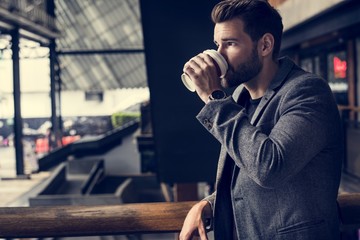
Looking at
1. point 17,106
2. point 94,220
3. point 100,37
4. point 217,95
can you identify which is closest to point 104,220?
point 94,220

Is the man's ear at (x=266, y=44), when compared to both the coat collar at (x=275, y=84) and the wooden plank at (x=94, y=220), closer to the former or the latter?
the coat collar at (x=275, y=84)

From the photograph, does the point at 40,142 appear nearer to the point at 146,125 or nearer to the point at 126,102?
the point at 146,125

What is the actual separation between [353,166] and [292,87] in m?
7.31

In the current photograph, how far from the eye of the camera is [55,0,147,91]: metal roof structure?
3038 cm

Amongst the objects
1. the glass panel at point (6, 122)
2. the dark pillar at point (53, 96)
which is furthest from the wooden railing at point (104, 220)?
the dark pillar at point (53, 96)

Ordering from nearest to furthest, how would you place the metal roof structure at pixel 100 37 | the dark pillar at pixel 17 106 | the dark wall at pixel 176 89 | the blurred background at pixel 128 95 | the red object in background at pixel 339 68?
the dark wall at pixel 176 89 < the blurred background at pixel 128 95 < the red object in background at pixel 339 68 < the dark pillar at pixel 17 106 < the metal roof structure at pixel 100 37

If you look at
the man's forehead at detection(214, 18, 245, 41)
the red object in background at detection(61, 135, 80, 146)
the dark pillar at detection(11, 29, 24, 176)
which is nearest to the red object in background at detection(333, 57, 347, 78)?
the dark pillar at detection(11, 29, 24, 176)

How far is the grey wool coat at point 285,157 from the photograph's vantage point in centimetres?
113

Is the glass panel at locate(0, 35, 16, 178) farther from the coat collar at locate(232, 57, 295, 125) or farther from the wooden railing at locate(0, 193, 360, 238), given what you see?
the coat collar at locate(232, 57, 295, 125)

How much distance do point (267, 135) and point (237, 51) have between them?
0.23 metres

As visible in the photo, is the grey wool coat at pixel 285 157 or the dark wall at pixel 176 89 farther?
the dark wall at pixel 176 89

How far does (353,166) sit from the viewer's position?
807 centimetres

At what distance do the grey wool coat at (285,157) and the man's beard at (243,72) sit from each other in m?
0.06

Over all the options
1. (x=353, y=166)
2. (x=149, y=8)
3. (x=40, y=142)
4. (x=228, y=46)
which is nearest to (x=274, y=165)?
(x=228, y=46)
